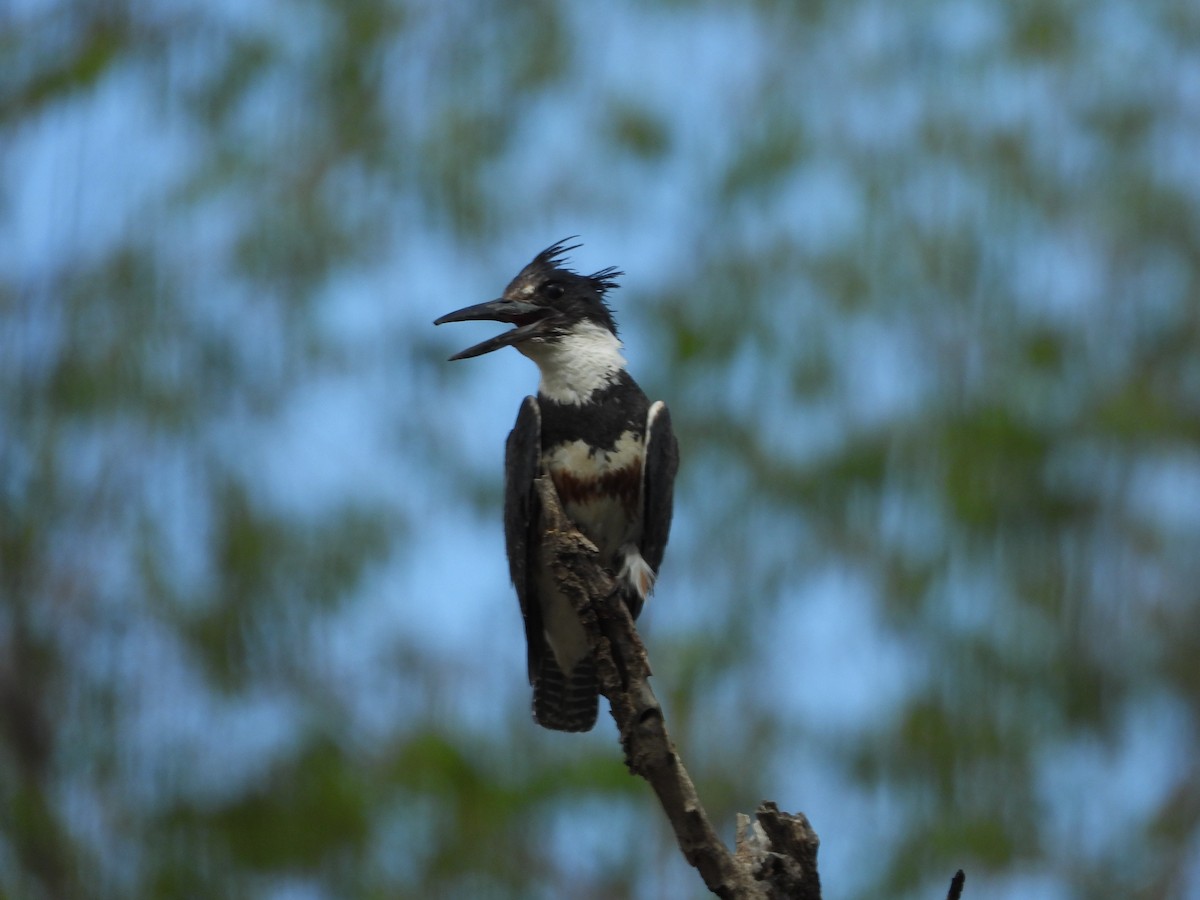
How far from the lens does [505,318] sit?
4.98 m

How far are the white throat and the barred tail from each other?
916mm

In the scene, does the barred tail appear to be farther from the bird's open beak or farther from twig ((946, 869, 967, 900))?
twig ((946, 869, 967, 900))

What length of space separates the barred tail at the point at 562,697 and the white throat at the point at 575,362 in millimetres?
916

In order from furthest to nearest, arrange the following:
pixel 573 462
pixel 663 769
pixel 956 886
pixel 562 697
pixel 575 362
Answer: pixel 562 697, pixel 575 362, pixel 573 462, pixel 663 769, pixel 956 886

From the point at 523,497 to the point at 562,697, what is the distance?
2.58ft

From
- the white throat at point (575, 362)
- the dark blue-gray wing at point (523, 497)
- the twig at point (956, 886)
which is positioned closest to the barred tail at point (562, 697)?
the dark blue-gray wing at point (523, 497)

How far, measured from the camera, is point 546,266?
17.1 ft

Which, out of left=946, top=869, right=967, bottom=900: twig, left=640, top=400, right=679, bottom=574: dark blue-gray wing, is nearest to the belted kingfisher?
left=640, top=400, right=679, bottom=574: dark blue-gray wing

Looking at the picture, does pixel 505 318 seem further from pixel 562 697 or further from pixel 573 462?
pixel 562 697

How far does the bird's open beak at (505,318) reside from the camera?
4770 mm

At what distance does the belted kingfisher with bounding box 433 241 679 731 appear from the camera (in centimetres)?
476

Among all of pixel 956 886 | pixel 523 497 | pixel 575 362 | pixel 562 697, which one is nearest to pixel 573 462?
pixel 523 497

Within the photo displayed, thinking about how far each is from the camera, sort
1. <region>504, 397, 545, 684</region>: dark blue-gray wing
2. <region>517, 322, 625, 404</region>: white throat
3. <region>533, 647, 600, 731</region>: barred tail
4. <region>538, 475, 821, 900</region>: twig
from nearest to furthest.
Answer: <region>538, 475, 821, 900</region>: twig < <region>504, 397, 545, 684</region>: dark blue-gray wing < <region>517, 322, 625, 404</region>: white throat < <region>533, 647, 600, 731</region>: barred tail

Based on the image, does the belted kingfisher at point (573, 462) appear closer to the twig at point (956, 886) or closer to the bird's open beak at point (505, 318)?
the bird's open beak at point (505, 318)
